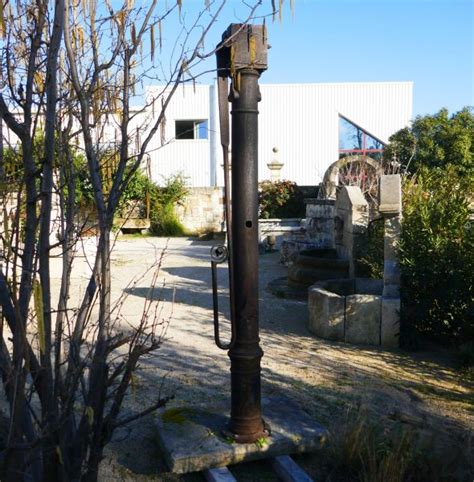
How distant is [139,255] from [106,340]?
11.7m

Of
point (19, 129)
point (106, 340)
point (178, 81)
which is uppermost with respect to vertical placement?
point (178, 81)

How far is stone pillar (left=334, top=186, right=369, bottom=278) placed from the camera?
7789 millimetres

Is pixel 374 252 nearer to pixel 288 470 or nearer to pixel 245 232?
pixel 245 232

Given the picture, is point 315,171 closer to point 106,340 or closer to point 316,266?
point 316,266

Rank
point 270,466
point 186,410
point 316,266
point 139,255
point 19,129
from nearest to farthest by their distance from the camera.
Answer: point 19,129 → point 270,466 → point 186,410 → point 316,266 → point 139,255

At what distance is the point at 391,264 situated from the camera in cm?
614

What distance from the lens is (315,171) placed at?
26.6m

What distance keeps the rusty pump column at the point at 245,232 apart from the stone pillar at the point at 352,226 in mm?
4612

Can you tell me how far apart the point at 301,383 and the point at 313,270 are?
11.7 ft

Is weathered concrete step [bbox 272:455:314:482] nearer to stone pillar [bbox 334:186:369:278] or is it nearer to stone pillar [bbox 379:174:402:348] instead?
stone pillar [bbox 379:174:402:348]

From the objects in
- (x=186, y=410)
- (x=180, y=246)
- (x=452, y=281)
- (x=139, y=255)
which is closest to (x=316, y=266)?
(x=452, y=281)

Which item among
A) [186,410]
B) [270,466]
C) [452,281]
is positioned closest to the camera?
[270,466]

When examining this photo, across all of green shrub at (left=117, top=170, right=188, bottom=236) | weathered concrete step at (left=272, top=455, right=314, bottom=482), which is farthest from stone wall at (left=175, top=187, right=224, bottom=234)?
weathered concrete step at (left=272, top=455, right=314, bottom=482)

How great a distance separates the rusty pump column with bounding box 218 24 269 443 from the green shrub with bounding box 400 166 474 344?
2960 millimetres
